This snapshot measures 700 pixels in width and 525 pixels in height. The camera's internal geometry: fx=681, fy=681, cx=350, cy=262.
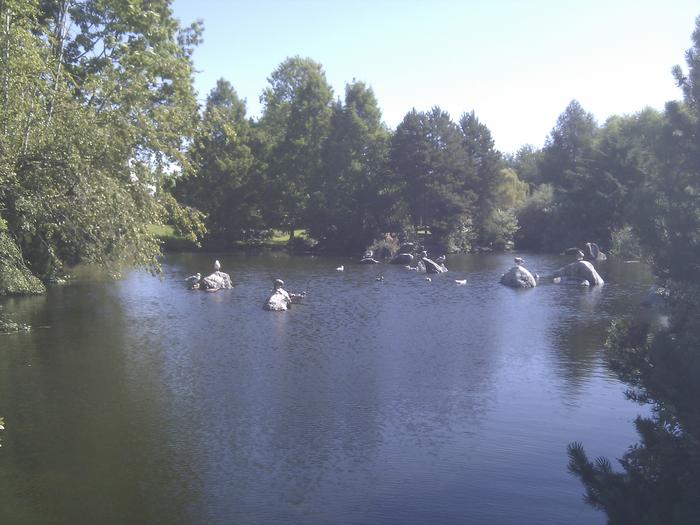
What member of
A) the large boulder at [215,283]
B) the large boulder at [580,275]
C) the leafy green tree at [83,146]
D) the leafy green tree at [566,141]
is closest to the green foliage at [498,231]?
the leafy green tree at [566,141]

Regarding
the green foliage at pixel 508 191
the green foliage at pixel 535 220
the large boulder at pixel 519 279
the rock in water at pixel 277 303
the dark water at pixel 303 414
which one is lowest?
the dark water at pixel 303 414

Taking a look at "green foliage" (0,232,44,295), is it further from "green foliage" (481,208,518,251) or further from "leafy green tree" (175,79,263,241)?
"green foliage" (481,208,518,251)

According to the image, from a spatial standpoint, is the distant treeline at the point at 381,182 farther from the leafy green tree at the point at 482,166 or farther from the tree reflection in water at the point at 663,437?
the tree reflection in water at the point at 663,437

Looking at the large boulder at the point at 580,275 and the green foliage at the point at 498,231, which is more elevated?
the green foliage at the point at 498,231

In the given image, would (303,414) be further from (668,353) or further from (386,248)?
(386,248)

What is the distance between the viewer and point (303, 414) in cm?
1563

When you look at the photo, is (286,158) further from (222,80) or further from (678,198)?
(678,198)

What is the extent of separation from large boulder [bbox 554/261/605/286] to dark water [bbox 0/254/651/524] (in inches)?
350

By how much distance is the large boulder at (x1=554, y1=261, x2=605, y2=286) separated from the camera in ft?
129

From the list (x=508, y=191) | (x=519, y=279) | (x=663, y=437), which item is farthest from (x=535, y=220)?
(x=663, y=437)

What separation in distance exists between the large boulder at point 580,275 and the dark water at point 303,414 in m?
8.90

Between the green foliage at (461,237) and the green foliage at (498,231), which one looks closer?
the green foliage at (461,237)

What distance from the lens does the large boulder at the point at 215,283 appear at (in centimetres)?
3686

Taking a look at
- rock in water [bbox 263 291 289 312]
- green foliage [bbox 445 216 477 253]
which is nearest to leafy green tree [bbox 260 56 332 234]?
green foliage [bbox 445 216 477 253]
